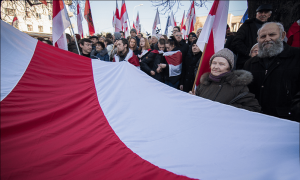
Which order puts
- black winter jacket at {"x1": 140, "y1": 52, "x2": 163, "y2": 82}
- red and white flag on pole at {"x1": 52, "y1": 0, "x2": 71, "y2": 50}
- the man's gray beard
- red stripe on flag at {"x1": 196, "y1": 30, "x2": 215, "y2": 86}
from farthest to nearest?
black winter jacket at {"x1": 140, "y1": 52, "x2": 163, "y2": 82} < red and white flag on pole at {"x1": 52, "y1": 0, "x2": 71, "y2": 50} < red stripe on flag at {"x1": 196, "y1": 30, "x2": 215, "y2": 86} < the man's gray beard

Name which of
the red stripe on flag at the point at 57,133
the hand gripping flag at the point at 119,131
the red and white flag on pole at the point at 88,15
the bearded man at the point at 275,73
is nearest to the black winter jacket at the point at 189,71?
the bearded man at the point at 275,73

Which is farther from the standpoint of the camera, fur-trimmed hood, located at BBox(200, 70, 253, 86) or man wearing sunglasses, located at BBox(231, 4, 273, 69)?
man wearing sunglasses, located at BBox(231, 4, 273, 69)

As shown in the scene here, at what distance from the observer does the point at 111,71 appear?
Result: 7.73 feet

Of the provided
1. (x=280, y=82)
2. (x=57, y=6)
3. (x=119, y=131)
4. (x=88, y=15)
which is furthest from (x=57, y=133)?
(x=88, y=15)

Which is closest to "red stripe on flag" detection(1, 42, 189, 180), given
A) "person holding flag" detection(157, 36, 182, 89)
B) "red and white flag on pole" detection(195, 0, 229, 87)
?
"red and white flag on pole" detection(195, 0, 229, 87)

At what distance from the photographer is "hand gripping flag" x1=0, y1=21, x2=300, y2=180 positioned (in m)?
1.20

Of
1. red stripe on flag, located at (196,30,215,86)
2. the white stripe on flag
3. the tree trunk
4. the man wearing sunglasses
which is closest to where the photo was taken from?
the white stripe on flag

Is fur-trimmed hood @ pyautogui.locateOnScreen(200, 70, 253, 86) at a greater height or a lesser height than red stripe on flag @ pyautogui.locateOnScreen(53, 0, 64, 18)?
lesser

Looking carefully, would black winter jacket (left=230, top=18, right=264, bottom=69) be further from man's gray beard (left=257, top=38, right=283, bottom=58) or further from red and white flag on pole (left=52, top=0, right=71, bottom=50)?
red and white flag on pole (left=52, top=0, right=71, bottom=50)

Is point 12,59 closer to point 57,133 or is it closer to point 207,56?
point 57,133

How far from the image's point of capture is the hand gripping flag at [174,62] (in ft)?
12.8

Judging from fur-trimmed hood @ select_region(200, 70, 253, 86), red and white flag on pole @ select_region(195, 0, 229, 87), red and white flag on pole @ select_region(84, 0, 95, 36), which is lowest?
fur-trimmed hood @ select_region(200, 70, 253, 86)

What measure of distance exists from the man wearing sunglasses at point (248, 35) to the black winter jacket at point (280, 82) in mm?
1243

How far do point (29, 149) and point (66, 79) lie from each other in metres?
0.93
